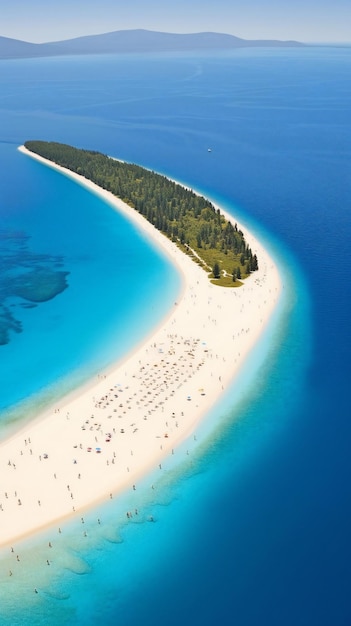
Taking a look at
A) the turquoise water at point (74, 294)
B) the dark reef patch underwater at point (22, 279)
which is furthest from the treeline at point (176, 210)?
the dark reef patch underwater at point (22, 279)

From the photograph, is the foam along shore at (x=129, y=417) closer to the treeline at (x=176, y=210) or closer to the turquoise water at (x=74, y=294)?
the turquoise water at (x=74, y=294)

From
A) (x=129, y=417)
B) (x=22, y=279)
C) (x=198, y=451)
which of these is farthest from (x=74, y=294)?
(x=198, y=451)

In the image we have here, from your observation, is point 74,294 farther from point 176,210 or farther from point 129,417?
point 176,210

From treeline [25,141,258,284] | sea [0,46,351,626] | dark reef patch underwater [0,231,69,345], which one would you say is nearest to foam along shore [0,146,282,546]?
sea [0,46,351,626]

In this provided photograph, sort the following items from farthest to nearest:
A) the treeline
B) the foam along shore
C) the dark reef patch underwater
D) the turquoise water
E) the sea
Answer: the treeline, the dark reef patch underwater, the turquoise water, the foam along shore, the sea

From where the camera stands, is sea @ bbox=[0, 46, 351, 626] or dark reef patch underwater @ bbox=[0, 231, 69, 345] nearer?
sea @ bbox=[0, 46, 351, 626]

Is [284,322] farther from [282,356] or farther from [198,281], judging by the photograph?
[198,281]

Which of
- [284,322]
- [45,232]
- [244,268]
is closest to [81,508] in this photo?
Answer: [284,322]

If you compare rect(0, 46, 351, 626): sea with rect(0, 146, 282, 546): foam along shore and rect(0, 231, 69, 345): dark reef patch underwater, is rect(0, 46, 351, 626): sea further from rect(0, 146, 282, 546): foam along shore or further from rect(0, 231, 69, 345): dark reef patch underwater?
rect(0, 146, 282, 546): foam along shore
